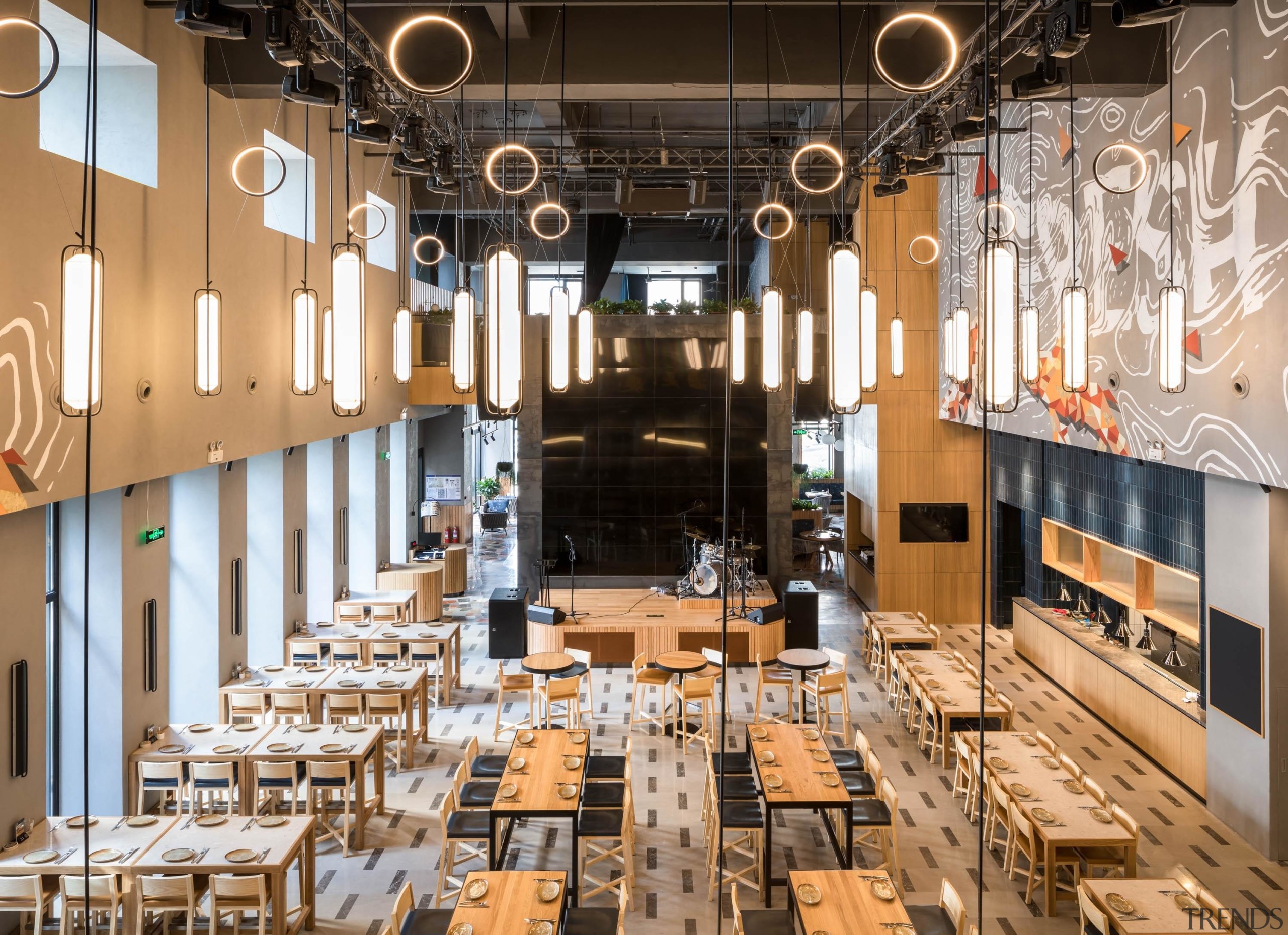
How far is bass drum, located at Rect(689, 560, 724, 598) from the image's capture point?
12.8 meters

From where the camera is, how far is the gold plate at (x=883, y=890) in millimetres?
5297

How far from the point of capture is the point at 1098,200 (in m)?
8.97

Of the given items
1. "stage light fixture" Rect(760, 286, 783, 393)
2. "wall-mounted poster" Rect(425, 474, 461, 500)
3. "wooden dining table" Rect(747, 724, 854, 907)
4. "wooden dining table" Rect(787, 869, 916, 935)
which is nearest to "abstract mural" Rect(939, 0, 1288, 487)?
"stage light fixture" Rect(760, 286, 783, 393)

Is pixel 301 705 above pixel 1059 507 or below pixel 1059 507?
below

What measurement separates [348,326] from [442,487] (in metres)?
18.3

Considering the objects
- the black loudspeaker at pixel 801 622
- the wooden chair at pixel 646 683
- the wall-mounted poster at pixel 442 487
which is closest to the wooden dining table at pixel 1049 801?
the wooden chair at pixel 646 683

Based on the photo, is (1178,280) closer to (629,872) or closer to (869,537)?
(629,872)

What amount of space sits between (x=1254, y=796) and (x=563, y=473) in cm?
1001

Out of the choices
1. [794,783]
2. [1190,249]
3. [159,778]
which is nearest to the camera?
[794,783]

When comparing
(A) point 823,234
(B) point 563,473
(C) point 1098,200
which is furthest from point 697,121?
(C) point 1098,200

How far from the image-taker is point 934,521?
14.4m

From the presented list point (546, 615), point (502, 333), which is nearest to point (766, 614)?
point (546, 615)

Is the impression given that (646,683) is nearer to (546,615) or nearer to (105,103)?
(546,615)

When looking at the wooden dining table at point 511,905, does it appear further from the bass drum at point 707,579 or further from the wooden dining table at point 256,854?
the bass drum at point 707,579
